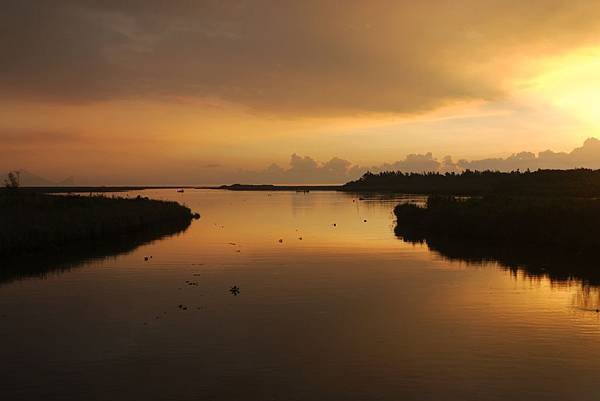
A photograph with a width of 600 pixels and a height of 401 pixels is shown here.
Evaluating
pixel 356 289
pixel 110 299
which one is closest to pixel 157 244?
pixel 110 299

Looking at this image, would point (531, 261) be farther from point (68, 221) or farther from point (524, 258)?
point (68, 221)

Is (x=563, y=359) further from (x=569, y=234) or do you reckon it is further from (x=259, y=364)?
(x=569, y=234)

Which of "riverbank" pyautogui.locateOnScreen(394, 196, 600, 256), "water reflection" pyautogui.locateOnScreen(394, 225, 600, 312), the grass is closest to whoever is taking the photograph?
"water reflection" pyautogui.locateOnScreen(394, 225, 600, 312)

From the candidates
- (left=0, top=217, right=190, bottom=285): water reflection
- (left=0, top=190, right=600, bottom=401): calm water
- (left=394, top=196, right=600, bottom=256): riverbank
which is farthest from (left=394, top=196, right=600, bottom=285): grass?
(left=0, top=217, right=190, bottom=285): water reflection

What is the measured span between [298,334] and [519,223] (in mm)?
32552

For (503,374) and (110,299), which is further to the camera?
(110,299)

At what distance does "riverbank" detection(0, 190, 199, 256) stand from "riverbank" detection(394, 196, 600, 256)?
2896 centimetres

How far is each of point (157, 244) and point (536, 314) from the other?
32.0m

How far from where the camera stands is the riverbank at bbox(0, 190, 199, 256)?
36.8 metres

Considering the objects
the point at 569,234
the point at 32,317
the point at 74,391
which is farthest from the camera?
the point at 569,234

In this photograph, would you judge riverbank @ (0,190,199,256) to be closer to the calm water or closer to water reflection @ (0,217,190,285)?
water reflection @ (0,217,190,285)

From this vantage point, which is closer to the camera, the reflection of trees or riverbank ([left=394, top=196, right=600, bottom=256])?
the reflection of trees

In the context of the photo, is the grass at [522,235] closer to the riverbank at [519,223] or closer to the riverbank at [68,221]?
the riverbank at [519,223]

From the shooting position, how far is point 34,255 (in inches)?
1372
